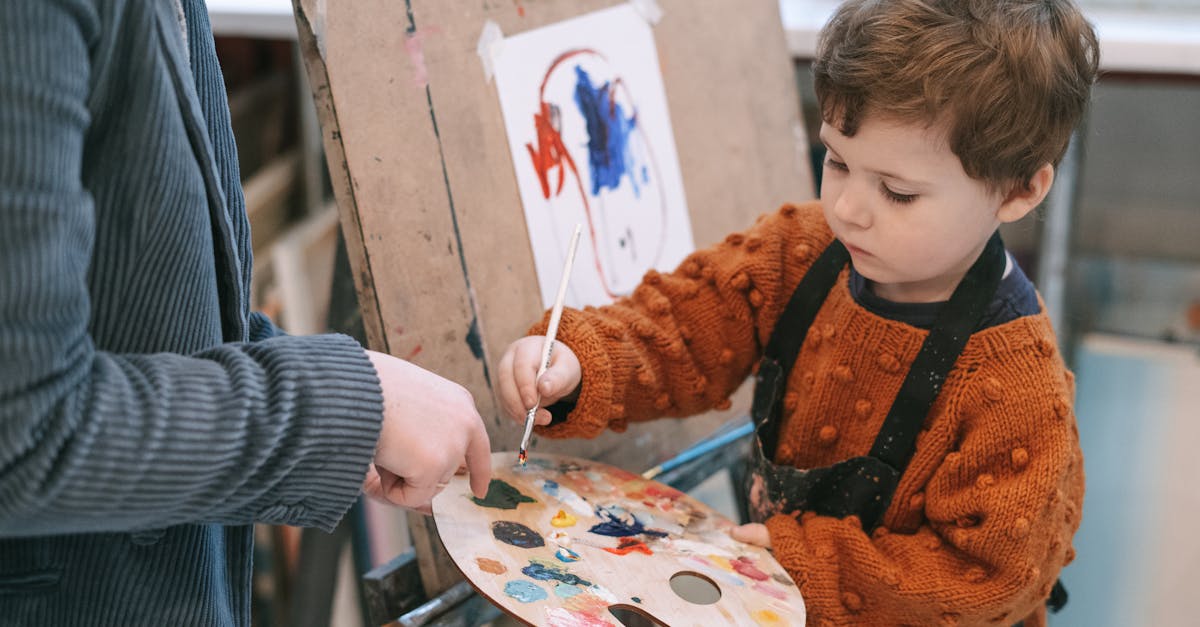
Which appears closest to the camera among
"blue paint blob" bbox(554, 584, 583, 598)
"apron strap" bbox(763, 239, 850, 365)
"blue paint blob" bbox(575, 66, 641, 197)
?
"blue paint blob" bbox(554, 584, 583, 598)

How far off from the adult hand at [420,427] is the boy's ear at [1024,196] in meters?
0.51

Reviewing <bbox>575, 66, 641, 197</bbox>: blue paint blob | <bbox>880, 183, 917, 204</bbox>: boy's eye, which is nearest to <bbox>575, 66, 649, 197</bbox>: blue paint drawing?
<bbox>575, 66, 641, 197</bbox>: blue paint blob

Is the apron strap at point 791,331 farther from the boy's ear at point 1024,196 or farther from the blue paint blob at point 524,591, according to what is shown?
the blue paint blob at point 524,591

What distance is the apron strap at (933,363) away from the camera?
95 cm

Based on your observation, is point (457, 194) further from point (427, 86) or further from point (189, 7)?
point (189, 7)

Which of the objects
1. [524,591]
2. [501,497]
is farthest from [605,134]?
[524,591]

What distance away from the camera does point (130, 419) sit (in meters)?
0.58

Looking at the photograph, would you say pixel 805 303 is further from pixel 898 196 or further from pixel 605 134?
pixel 605 134

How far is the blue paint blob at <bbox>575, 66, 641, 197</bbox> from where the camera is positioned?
3.93 ft

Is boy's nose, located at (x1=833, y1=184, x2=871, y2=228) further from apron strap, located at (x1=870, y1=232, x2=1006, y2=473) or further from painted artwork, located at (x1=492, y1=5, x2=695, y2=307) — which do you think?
painted artwork, located at (x1=492, y1=5, x2=695, y2=307)

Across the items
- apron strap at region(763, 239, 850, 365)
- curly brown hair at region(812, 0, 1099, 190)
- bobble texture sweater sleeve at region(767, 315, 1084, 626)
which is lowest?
bobble texture sweater sleeve at region(767, 315, 1084, 626)

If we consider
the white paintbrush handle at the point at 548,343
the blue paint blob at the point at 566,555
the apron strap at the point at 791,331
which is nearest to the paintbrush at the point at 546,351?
the white paintbrush handle at the point at 548,343

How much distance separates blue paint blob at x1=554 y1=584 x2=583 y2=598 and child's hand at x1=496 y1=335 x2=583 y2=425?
0.62ft

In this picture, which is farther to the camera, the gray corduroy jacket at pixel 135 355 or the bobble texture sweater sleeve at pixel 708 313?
the bobble texture sweater sleeve at pixel 708 313
